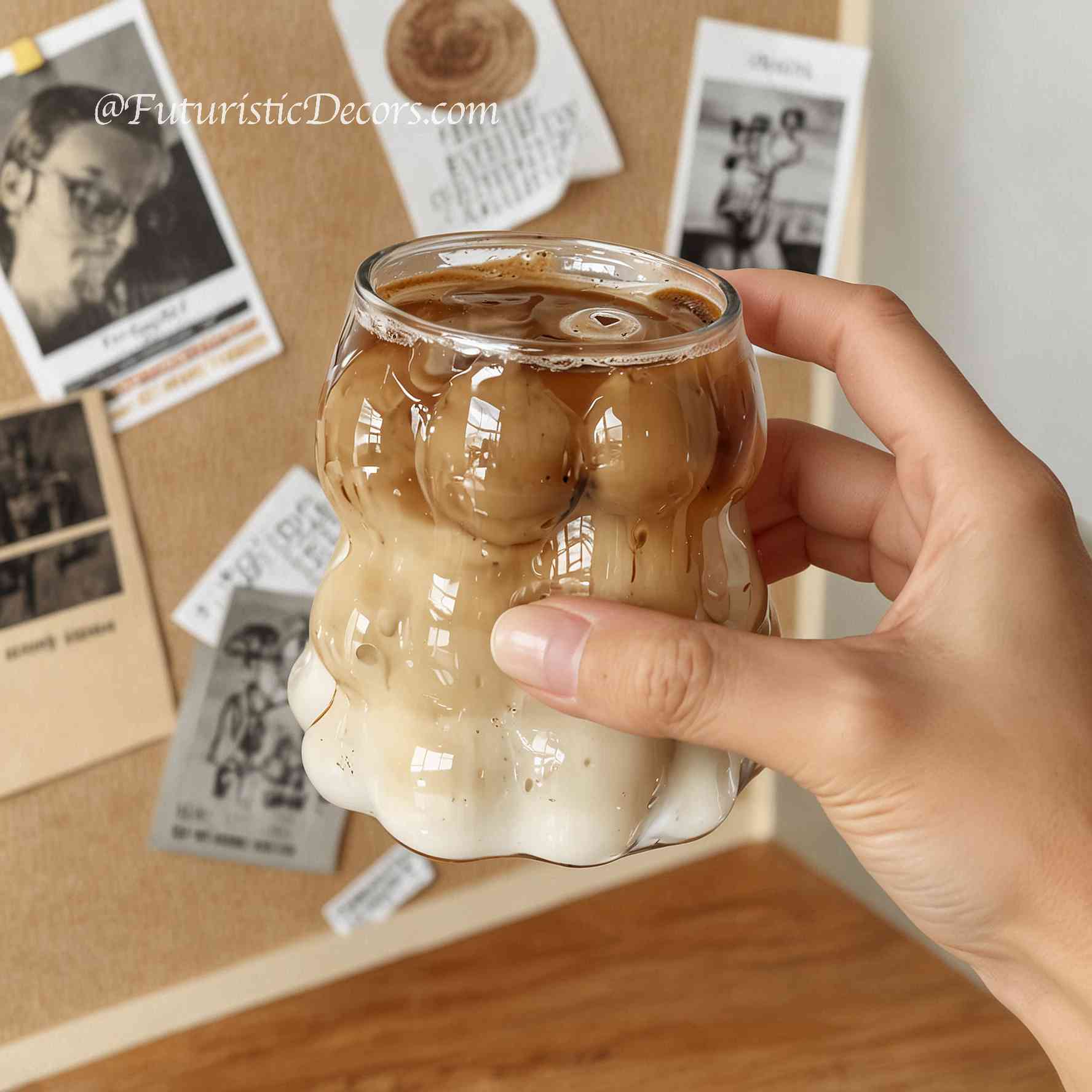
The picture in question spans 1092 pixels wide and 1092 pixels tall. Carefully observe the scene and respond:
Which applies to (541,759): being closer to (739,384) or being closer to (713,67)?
(739,384)

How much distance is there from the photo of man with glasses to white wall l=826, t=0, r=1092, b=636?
0.43 meters

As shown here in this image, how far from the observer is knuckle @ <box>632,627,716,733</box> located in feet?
1.16

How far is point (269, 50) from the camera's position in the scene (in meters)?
0.62

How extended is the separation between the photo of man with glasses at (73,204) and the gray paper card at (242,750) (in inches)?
7.1

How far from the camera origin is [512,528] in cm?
35

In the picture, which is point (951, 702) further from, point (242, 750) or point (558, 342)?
point (242, 750)

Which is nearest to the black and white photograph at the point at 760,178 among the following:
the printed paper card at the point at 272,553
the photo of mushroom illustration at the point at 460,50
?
the photo of mushroom illustration at the point at 460,50

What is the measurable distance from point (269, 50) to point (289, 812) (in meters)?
0.43

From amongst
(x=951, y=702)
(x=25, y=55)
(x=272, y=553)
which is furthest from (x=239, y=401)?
Result: (x=951, y=702)

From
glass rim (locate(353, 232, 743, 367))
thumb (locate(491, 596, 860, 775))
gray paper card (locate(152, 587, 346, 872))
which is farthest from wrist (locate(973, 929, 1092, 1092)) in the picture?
gray paper card (locate(152, 587, 346, 872))

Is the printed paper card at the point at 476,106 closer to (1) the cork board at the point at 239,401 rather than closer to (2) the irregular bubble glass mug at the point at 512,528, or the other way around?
(1) the cork board at the point at 239,401

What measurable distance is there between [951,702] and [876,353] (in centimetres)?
17

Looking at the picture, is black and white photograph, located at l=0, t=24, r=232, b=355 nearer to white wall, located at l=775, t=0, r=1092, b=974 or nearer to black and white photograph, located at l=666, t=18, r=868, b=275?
black and white photograph, located at l=666, t=18, r=868, b=275

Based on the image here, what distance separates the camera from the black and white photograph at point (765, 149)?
74cm
